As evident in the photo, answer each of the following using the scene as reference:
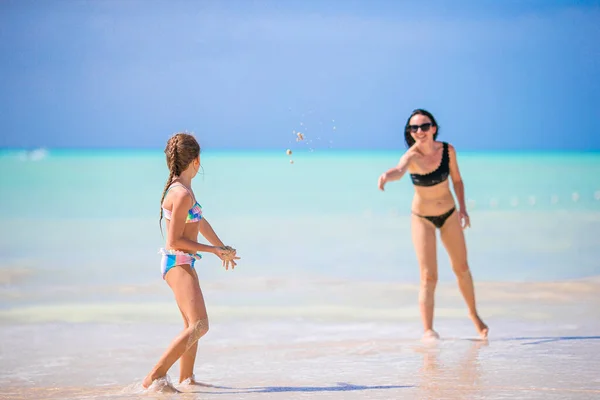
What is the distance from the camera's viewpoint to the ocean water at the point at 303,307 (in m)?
5.47

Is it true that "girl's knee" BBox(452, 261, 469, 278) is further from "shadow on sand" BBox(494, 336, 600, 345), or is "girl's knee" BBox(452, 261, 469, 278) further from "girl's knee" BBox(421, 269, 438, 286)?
"shadow on sand" BBox(494, 336, 600, 345)

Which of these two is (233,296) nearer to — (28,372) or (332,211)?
(28,372)

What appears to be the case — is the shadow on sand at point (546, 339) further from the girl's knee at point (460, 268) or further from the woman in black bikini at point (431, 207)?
the girl's knee at point (460, 268)

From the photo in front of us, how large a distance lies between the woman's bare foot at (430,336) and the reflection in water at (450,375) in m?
0.13

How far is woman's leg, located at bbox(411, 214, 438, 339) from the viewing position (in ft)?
21.7

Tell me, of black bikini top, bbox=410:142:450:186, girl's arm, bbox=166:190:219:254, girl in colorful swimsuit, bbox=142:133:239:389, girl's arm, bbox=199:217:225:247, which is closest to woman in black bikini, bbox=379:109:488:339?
black bikini top, bbox=410:142:450:186

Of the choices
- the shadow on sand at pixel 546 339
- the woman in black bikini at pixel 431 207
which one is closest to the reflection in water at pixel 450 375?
the shadow on sand at pixel 546 339

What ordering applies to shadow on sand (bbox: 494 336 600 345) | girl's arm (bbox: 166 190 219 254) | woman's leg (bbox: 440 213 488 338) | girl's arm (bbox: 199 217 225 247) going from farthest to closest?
1. woman's leg (bbox: 440 213 488 338)
2. shadow on sand (bbox: 494 336 600 345)
3. girl's arm (bbox: 199 217 225 247)
4. girl's arm (bbox: 166 190 219 254)

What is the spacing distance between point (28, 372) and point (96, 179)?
26103mm

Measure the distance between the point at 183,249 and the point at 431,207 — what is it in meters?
2.36

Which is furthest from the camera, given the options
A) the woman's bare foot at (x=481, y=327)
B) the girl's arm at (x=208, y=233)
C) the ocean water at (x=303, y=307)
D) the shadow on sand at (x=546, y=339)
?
the woman's bare foot at (x=481, y=327)

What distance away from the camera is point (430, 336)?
256 inches

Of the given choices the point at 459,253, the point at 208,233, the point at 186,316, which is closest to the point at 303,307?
the point at 459,253

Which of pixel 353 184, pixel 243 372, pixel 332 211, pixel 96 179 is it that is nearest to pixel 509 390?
pixel 243 372
